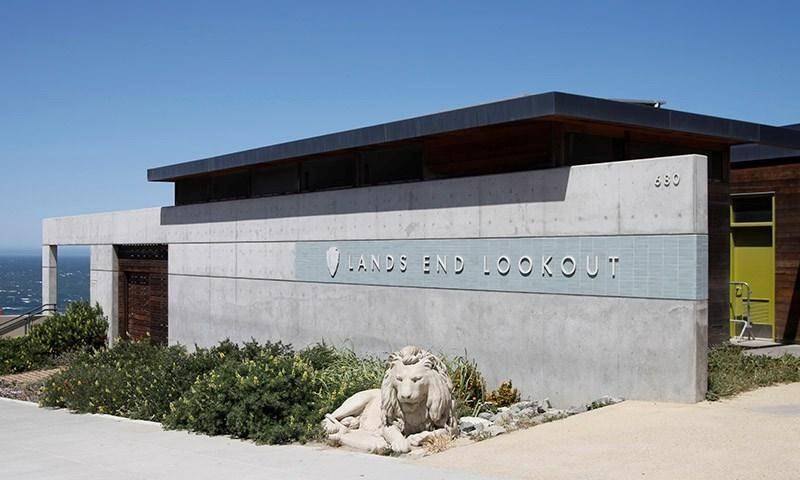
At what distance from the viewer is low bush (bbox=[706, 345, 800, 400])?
1170 cm

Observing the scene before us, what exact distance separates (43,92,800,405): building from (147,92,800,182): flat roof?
0.03 m

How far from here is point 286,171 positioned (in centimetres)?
1962

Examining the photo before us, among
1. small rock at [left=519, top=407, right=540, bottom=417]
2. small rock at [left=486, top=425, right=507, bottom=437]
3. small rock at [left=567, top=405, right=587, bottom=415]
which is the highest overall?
small rock at [left=567, top=405, right=587, bottom=415]

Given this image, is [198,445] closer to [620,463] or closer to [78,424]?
[78,424]

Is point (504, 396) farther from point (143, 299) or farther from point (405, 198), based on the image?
point (143, 299)

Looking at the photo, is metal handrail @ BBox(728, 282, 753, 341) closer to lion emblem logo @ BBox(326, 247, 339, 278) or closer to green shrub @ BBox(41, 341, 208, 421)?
lion emblem logo @ BBox(326, 247, 339, 278)

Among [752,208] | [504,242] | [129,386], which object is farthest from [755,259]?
[129,386]

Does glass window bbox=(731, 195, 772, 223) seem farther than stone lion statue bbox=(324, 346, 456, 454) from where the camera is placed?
Yes

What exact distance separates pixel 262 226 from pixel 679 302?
11.0 meters

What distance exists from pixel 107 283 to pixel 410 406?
57.0ft

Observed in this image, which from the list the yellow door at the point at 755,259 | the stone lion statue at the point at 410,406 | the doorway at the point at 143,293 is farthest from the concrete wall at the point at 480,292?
the yellow door at the point at 755,259

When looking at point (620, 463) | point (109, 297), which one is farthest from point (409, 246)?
point (109, 297)

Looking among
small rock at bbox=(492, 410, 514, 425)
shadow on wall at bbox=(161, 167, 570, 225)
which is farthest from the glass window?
small rock at bbox=(492, 410, 514, 425)

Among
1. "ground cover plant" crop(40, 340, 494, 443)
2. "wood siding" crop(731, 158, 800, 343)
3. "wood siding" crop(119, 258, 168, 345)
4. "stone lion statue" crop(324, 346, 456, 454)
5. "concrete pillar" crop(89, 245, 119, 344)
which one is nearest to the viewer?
"stone lion statue" crop(324, 346, 456, 454)
